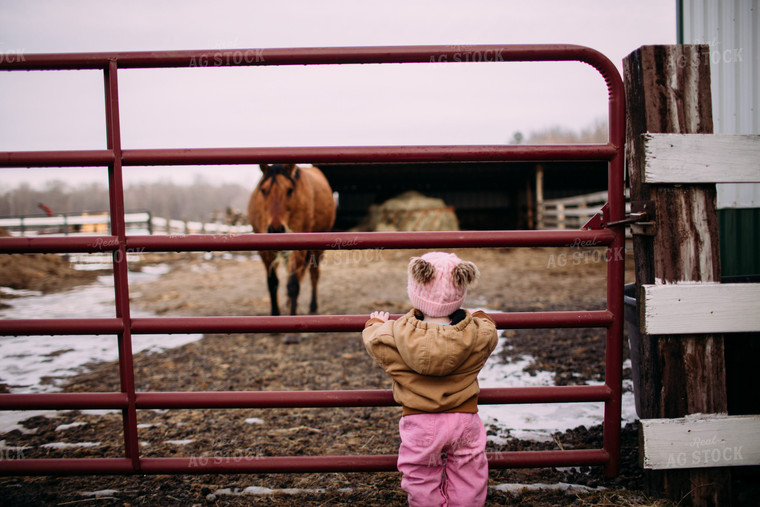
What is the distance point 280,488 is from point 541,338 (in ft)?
10.7

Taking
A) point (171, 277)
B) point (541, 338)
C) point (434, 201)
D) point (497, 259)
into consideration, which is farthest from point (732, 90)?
point (434, 201)

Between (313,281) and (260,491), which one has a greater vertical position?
(313,281)

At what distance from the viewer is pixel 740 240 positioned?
13.4 feet

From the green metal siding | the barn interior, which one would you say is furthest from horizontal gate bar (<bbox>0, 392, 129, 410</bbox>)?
the barn interior

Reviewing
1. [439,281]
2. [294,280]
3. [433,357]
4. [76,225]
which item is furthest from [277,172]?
[76,225]

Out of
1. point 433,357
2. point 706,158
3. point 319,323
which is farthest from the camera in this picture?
point 319,323

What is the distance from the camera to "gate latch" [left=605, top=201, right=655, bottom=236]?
1843mm

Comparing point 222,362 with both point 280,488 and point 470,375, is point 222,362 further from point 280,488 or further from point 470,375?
point 470,375

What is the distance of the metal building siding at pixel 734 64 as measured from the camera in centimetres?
395

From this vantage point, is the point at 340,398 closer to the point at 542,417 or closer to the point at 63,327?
the point at 63,327

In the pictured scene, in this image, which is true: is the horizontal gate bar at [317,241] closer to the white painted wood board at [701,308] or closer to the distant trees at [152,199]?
the white painted wood board at [701,308]

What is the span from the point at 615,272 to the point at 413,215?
45.7ft

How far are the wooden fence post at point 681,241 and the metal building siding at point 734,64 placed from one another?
2834 millimetres

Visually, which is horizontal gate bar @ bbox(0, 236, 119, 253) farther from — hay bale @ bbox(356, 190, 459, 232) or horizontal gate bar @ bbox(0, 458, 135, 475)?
hay bale @ bbox(356, 190, 459, 232)
